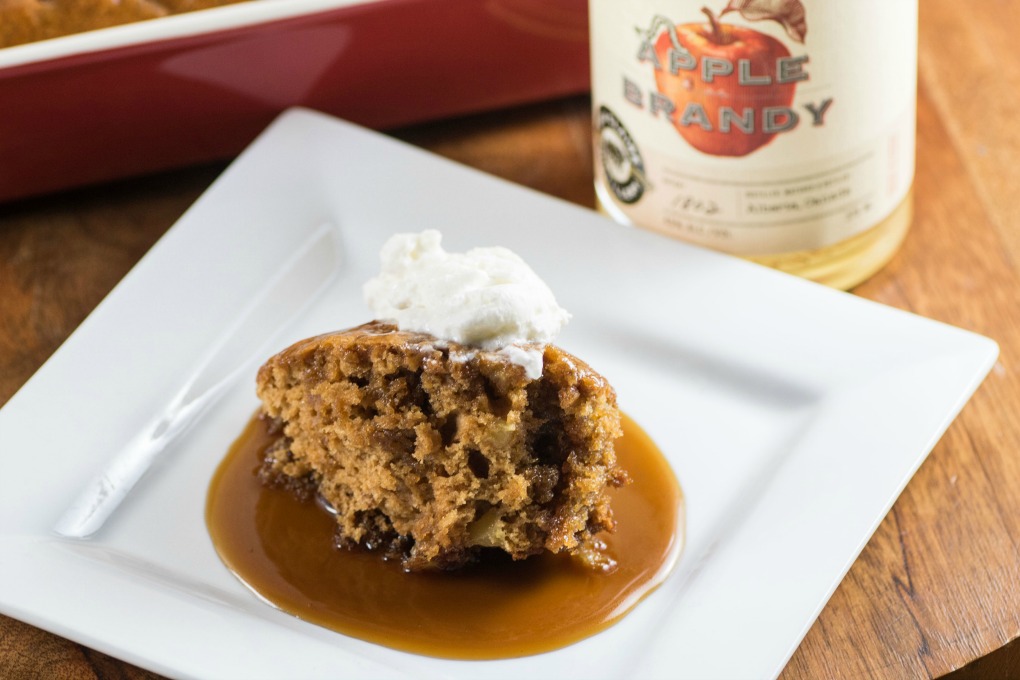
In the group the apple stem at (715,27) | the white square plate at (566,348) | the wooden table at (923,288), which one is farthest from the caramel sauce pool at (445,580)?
the apple stem at (715,27)

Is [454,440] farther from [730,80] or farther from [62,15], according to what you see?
[62,15]

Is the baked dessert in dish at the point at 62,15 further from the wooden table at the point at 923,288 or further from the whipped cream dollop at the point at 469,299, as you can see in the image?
the whipped cream dollop at the point at 469,299

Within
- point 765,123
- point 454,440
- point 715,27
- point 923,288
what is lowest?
point 923,288

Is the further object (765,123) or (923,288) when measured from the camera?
(923,288)

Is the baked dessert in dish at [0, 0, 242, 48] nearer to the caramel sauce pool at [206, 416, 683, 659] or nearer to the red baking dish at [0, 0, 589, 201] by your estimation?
the red baking dish at [0, 0, 589, 201]

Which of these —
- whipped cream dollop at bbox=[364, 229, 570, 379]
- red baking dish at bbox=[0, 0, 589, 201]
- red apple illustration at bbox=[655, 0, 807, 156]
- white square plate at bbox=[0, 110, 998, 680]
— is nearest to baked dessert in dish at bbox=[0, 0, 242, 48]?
red baking dish at bbox=[0, 0, 589, 201]

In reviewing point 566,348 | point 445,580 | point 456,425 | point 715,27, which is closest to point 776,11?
point 715,27
